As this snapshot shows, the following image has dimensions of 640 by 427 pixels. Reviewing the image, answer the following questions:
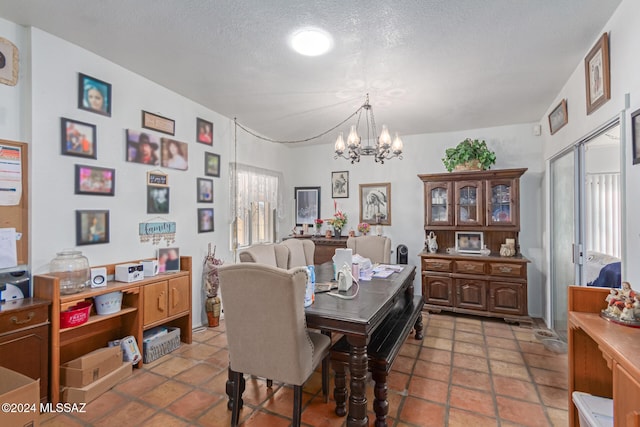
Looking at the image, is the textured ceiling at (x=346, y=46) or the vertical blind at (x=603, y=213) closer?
the textured ceiling at (x=346, y=46)

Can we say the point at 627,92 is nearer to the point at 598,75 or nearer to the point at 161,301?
the point at 598,75

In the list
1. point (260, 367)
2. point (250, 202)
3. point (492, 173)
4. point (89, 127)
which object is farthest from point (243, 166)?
point (492, 173)

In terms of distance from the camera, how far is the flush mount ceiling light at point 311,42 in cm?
215

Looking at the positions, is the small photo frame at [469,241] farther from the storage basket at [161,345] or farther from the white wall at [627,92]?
the storage basket at [161,345]

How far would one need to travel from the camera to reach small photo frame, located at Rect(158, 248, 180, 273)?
10.3 ft

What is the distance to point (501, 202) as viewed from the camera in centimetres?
405

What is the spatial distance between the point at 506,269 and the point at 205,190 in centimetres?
387

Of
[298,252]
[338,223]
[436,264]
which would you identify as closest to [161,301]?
[298,252]

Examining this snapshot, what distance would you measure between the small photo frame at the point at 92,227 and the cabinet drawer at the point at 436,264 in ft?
12.1

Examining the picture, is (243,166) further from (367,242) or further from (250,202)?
(367,242)

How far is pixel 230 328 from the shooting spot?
Result: 6.17ft

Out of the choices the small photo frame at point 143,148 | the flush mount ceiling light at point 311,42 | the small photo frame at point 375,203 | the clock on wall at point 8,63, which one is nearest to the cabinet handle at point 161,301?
the small photo frame at point 143,148

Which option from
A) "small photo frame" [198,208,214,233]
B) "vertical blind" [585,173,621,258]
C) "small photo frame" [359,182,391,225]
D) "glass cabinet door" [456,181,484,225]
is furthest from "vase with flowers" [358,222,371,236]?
"vertical blind" [585,173,621,258]

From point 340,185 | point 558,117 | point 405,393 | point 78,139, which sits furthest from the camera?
point 340,185
